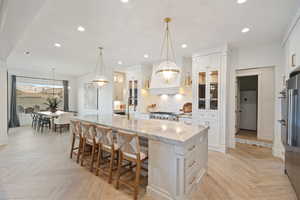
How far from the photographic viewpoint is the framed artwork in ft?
25.6

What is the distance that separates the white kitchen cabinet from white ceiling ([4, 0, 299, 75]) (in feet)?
1.26

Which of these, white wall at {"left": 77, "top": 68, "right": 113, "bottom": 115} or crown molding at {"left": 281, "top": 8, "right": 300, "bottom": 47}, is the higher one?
crown molding at {"left": 281, "top": 8, "right": 300, "bottom": 47}

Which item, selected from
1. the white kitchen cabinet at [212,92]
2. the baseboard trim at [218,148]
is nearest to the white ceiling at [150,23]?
the white kitchen cabinet at [212,92]

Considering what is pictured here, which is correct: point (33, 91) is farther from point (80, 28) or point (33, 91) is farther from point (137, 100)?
point (80, 28)

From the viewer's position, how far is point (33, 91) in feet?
25.7

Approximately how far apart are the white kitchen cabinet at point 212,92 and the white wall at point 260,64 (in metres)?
0.39

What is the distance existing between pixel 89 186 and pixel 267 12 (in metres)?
4.12

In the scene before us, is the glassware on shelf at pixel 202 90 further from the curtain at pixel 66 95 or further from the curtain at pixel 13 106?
the curtain at pixel 13 106

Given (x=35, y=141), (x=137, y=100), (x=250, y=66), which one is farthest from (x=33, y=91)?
(x=250, y=66)

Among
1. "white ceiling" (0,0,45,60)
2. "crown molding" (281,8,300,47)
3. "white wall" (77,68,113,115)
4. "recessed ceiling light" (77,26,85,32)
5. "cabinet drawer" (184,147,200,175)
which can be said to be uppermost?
"recessed ceiling light" (77,26,85,32)

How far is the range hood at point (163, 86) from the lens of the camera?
493cm

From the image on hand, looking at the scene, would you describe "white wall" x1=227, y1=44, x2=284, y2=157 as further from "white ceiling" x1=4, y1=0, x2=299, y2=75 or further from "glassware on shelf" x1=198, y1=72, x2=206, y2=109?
"glassware on shelf" x1=198, y1=72, x2=206, y2=109

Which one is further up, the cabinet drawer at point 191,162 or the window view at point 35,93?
the window view at point 35,93

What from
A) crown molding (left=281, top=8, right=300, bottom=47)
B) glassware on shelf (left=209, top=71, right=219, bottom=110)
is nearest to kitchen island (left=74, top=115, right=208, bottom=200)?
glassware on shelf (left=209, top=71, right=219, bottom=110)
